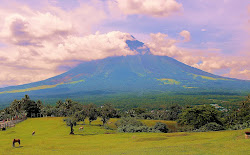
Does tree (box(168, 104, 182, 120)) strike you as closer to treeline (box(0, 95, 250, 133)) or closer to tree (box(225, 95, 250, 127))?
treeline (box(0, 95, 250, 133))

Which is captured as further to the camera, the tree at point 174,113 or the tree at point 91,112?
the tree at point 174,113

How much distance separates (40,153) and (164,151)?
44.6 feet

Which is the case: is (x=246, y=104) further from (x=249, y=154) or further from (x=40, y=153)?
(x=40, y=153)

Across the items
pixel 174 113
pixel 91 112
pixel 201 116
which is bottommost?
pixel 174 113

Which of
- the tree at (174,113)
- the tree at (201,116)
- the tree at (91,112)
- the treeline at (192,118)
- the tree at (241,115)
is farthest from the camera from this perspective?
the tree at (174,113)

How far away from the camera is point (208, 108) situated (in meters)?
54.3

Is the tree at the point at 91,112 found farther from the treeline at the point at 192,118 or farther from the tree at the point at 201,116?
the tree at the point at 201,116

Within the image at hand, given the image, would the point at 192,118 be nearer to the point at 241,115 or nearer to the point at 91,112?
the point at 241,115

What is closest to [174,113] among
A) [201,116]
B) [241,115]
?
[241,115]

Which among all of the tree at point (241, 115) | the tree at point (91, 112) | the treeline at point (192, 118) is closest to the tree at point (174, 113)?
the treeline at point (192, 118)

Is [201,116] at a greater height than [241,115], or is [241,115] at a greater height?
[201,116]

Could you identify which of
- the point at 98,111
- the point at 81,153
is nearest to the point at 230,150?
the point at 81,153

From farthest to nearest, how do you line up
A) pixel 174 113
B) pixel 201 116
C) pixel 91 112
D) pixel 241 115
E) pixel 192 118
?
pixel 174 113 < pixel 91 112 < pixel 241 115 < pixel 192 118 < pixel 201 116

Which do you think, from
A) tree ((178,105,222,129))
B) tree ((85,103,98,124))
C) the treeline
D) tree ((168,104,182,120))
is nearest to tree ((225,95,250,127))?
the treeline
